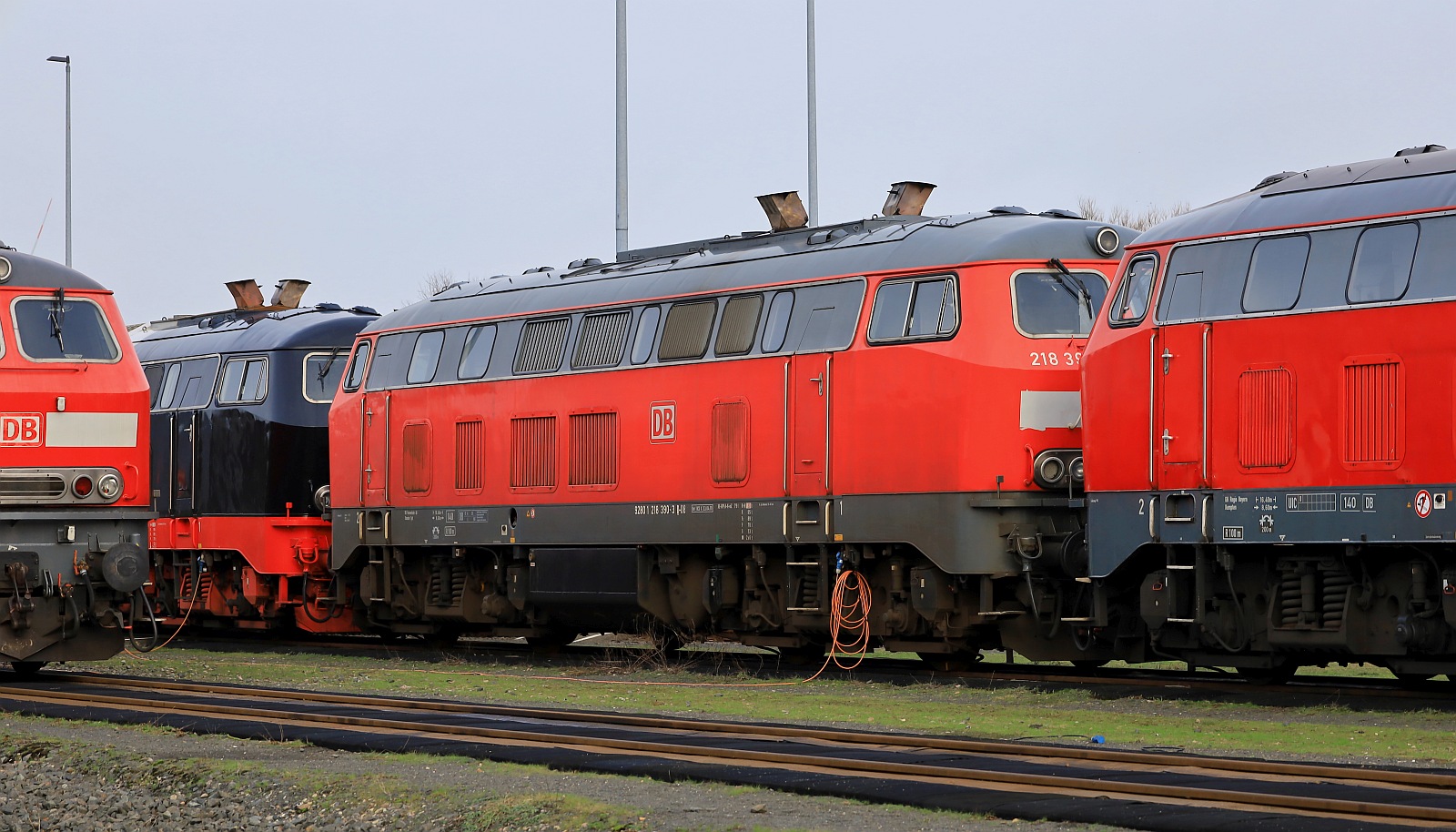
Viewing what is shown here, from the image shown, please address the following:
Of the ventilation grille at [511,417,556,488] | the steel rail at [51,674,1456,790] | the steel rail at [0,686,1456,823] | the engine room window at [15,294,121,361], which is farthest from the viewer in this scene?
the ventilation grille at [511,417,556,488]

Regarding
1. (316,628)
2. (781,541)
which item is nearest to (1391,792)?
(781,541)

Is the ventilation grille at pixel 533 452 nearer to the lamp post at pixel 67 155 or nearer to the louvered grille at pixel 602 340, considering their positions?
the louvered grille at pixel 602 340

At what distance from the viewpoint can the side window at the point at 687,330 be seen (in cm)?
2064

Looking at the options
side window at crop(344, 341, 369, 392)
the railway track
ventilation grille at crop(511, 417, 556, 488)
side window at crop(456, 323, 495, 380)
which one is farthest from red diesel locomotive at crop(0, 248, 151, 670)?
side window at crop(344, 341, 369, 392)

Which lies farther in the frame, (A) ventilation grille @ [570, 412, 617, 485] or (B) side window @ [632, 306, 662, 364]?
(A) ventilation grille @ [570, 412, 617, 485]

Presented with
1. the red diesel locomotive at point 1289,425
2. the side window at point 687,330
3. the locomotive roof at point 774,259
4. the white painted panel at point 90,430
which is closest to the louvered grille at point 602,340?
the locomotive roof at point 774,259

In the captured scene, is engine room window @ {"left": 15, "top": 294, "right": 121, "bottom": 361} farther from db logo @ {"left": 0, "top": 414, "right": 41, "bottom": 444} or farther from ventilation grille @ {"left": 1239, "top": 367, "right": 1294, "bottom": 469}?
ventilation grille @ {"left": 1239, "top": 367, "right": 1294, "bottom": 469}

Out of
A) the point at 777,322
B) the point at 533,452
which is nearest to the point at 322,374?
the point at 533,452

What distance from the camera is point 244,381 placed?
87.3 feet

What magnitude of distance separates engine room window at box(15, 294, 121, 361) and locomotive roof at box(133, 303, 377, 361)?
701cm

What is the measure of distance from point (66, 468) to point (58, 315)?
1680 mm

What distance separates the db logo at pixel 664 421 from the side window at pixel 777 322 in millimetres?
1527

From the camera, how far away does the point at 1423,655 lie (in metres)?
15.1

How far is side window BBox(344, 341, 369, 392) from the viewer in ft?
84.3
